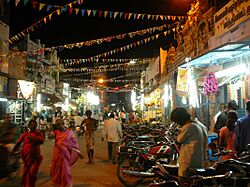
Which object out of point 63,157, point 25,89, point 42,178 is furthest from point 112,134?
point 25,89

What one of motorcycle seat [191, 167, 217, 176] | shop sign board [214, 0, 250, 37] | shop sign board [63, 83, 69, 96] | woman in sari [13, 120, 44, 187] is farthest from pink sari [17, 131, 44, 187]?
shop sign board [63, 83, 69, 96]

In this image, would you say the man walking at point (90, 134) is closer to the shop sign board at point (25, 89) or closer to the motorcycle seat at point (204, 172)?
the motorcycle seat at point (204, 172)

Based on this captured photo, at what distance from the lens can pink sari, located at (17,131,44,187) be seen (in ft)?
23.8

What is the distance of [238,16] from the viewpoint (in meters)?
10.6

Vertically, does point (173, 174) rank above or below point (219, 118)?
below

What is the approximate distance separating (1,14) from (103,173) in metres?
Answer: 18.6

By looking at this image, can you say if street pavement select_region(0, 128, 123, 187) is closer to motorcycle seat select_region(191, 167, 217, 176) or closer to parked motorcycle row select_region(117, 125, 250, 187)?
parked motorcycle row select_region(117, 125, 250, 187)

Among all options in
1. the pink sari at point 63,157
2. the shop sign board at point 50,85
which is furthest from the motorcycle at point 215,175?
the shop sign board at point 50,85

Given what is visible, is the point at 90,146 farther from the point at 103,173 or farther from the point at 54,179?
the point at 54,179

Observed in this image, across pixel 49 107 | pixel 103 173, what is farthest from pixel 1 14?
pixel 103 173

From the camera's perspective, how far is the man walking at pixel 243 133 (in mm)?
6498

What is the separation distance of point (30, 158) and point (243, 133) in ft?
15.6

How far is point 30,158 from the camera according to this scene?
7.34 metres

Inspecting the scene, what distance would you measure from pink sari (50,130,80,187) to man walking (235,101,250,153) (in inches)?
140
